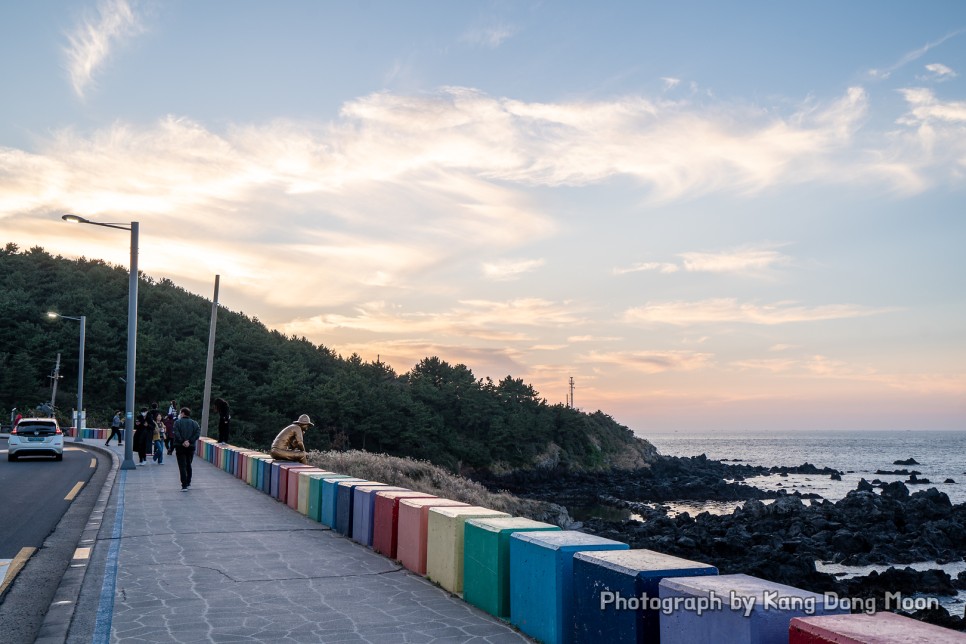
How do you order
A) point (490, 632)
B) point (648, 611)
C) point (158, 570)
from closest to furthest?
point (648, 611) → point (490, 632) → point (158, 570)

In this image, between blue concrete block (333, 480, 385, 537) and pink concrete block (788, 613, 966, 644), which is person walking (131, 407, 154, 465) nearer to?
blue concrete block (333, 480, 385, 537)

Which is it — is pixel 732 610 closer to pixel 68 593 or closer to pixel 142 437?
pixel 68 593

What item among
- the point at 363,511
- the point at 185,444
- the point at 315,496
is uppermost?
the point at 185,444

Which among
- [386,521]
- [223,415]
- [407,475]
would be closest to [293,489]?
[386,521]

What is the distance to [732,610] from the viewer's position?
12.5ft

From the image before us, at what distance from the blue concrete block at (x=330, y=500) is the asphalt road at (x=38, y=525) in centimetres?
336

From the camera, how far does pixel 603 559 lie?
198 inches

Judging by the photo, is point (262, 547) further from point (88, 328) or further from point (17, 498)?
point (88, 328)

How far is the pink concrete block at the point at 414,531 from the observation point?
26.8 ft

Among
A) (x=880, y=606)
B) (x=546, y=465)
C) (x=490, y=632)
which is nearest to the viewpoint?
(x=490, y=632)

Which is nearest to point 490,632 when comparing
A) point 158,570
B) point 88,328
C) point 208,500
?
point 158,570

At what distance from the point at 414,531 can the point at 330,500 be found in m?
3.77

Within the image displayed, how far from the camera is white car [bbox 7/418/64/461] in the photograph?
2728 centimetres

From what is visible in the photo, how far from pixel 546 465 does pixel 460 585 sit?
73600mm
